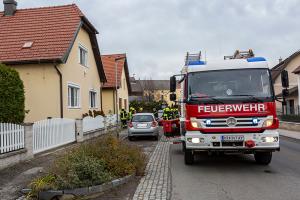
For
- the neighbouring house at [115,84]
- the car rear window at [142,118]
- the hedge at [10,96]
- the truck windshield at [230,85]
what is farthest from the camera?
the neighbouring house at [115,84]

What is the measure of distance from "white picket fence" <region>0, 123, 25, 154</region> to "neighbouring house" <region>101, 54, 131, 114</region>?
62.8 ft

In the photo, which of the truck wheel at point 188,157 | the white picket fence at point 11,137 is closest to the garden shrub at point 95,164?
the truck wheel at point 188,157

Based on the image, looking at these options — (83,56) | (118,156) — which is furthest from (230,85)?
(83,56)

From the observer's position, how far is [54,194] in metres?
6.88

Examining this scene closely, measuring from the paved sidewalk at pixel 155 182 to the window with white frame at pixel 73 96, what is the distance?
31.4 ft

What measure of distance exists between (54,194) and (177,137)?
8.38 meters

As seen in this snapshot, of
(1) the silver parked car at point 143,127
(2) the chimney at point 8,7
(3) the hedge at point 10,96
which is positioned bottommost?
(1) the silver parked car at point 143,127

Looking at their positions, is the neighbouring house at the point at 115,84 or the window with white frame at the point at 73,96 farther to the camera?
the neighbouring house at the point at 115,84

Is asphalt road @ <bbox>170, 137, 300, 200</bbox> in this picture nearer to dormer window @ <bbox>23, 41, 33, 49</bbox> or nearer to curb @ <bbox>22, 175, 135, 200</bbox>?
curb @ <bbox>22, 175, 135, 200</bbox>

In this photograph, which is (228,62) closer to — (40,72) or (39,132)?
(39,132)

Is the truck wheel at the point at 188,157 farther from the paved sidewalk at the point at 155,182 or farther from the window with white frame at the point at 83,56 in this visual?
the window with white frame at the point at 83,56

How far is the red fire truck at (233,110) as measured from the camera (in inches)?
364

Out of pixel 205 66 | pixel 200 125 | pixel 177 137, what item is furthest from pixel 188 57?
pixel 200 125

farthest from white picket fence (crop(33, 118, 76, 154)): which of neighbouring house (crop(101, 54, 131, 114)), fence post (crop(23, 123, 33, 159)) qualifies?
neighbouring house (crop(101, 54, 131, 114))
